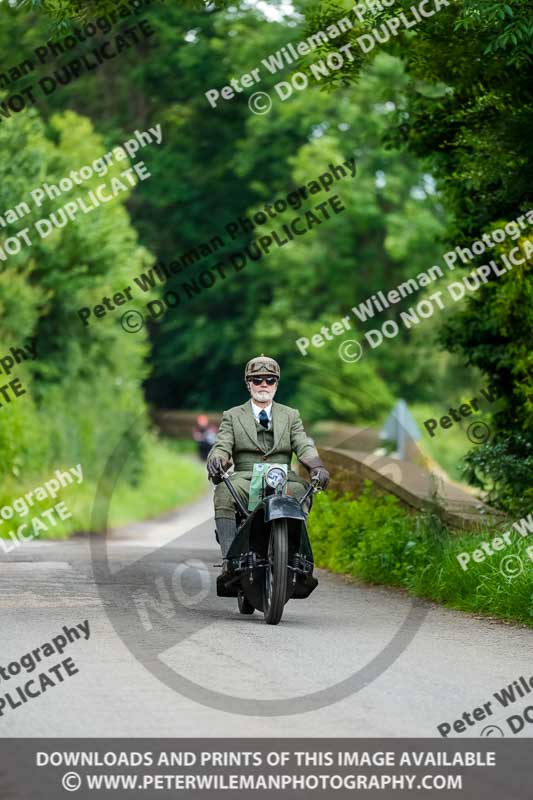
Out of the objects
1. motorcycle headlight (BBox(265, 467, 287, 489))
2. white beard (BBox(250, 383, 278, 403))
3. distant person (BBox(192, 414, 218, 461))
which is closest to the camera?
motorcycle headlight (BBox(265, 467, 287, 489))

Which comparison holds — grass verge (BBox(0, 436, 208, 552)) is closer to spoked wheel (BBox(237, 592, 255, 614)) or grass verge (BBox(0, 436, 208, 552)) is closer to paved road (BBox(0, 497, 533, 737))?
paved road (BBox(0, 497, 533, 737))

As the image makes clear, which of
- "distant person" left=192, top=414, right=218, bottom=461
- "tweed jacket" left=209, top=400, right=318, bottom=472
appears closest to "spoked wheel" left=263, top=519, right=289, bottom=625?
"tweed jacket" left=209, top=400, right=318, bottom=472

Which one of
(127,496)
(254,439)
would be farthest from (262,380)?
(127,496)

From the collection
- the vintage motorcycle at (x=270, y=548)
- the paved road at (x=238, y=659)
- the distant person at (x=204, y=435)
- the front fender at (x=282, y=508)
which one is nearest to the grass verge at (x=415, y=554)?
the paved road at (x=238, y=659)

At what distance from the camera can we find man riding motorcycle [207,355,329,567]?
12477 millimetres

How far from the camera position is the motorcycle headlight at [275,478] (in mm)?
12125

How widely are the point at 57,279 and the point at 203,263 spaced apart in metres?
25.2

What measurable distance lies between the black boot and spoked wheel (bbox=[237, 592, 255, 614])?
1.66ft

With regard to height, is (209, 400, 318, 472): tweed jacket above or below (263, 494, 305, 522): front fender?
above

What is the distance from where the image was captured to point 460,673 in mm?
9945

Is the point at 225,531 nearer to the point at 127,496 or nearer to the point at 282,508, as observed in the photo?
the point at 282,508

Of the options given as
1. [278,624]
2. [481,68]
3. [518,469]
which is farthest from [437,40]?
[278,624]

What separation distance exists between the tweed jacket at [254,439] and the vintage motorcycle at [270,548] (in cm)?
23

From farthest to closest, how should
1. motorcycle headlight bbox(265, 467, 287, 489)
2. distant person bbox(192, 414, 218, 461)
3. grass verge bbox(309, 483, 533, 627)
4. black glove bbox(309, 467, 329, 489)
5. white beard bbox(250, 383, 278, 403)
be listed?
distant person bbox(192, 414, 218, 461) < grass verge bbox(309, 483, 533, 627) < white beard bbox(250, 383, 278, 403) < black glove bbox(309, 467, 329, 489) < motorcycle headlight bbox(265, 467, 287, 489)
